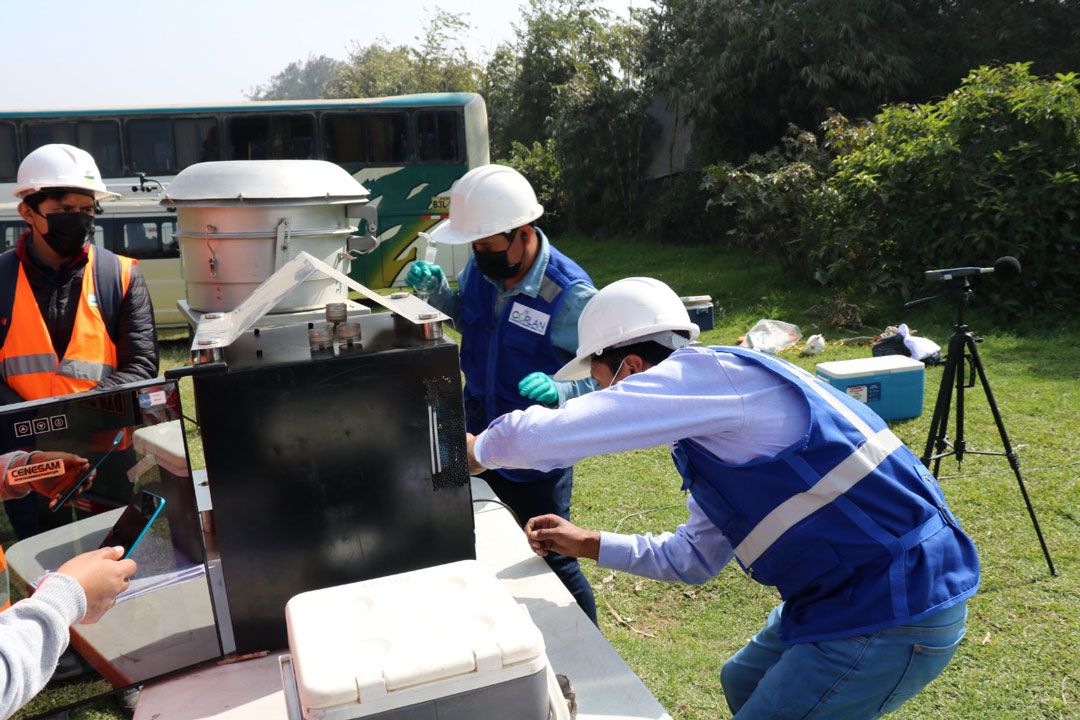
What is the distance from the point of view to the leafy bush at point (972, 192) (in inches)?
312

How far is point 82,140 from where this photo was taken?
1038cm

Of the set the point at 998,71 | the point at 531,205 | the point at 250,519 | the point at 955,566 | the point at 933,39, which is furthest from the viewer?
the point at 933,39

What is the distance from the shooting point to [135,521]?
155cm

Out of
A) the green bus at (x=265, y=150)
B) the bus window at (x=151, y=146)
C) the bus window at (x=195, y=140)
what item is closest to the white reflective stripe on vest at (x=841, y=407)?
the green bus at (x=265, y=150)

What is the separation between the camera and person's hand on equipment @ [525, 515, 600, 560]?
2.04m

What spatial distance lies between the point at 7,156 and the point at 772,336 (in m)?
9.54

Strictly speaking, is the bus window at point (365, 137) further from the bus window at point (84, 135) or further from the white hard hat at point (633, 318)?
the white hard hat at point (633, 318)

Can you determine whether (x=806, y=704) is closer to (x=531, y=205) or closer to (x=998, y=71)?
(x=531, y=205)

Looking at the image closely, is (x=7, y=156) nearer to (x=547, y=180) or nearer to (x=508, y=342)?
(x=508, y=342)

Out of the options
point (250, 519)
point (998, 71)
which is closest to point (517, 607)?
point (250, 519)

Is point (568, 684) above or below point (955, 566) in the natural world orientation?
below

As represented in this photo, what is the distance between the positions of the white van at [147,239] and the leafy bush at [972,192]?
7.59m

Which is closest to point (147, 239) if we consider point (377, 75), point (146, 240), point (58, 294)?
point (146, 240)

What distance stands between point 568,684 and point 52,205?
2411 mm
